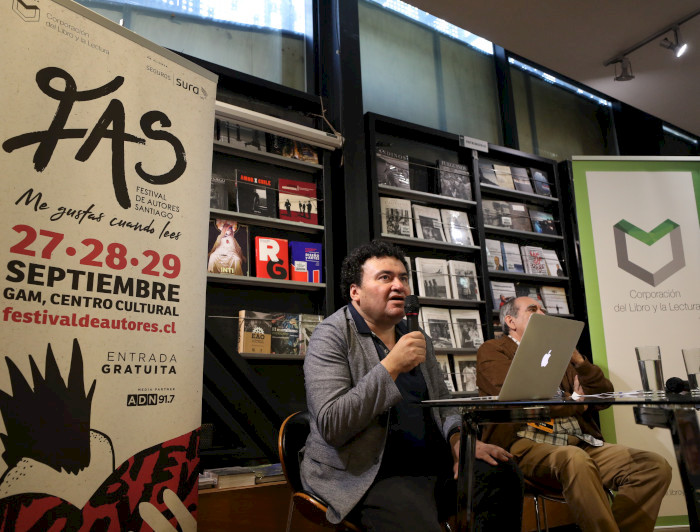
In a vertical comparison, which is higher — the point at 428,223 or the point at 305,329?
the point at 428,223

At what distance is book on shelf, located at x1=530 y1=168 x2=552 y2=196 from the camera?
15.7 ft

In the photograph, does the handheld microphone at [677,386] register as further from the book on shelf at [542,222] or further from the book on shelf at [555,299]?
the book on shelf at [542,222]

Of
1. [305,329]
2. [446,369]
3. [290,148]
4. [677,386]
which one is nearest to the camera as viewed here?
[677,386]

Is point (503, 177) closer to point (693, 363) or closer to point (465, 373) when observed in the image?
point (465, 373)

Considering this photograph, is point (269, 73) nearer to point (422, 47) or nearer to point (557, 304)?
point (422, 47)

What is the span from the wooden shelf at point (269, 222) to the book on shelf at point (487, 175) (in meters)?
1.60

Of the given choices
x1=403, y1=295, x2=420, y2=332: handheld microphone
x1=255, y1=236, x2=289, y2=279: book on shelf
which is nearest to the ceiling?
x1=255, y1=236, x2=289, y2=279: book on shelf

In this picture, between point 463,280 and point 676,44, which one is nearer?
point 463,280

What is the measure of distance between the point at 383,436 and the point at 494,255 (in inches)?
111

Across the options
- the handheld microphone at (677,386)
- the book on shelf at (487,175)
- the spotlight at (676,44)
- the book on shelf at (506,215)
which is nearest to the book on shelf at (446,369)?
the book on shelf at (506,215)

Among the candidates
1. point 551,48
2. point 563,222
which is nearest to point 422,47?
point 551,48

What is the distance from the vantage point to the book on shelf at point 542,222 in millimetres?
4684

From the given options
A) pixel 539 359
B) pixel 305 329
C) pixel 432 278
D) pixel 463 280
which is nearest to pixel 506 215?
pixel 463 280

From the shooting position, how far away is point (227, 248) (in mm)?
3254
